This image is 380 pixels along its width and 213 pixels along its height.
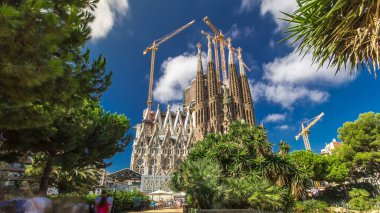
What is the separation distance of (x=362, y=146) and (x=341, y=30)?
3016cm

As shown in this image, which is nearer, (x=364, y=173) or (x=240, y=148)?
(x=240, y=148)

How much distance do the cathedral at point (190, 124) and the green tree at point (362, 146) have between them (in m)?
26.5

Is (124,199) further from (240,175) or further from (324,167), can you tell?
(324,167)

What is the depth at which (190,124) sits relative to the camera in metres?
65.9

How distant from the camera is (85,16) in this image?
609cm

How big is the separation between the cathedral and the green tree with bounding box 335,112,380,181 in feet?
87.0

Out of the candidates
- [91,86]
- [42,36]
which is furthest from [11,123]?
[42,36]

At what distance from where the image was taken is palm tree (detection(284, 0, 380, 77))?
4586mm

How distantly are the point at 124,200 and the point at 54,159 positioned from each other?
6.38m

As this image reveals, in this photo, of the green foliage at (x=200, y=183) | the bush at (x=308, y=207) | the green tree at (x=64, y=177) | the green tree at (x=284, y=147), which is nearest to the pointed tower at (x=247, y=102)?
the green tree at (x=284, y=147)

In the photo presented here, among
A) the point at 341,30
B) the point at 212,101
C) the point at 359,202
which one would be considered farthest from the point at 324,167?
the point at 212,101

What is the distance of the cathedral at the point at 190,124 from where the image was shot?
5281 cm

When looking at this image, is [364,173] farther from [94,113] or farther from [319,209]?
[94,113]

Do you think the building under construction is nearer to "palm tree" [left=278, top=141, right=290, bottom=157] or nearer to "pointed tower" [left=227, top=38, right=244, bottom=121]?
"pointed tower" [left=227, top=38, right=244, bottom=121]
